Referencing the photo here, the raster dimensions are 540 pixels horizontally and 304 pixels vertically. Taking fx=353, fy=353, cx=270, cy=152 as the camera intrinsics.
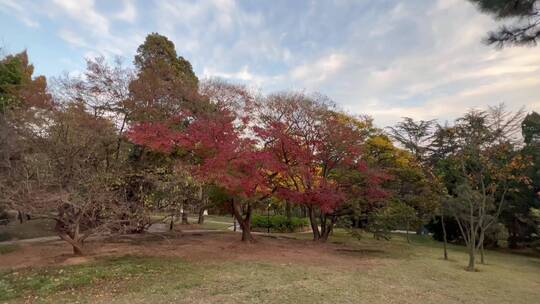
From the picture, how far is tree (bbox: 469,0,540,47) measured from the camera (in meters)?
5.04

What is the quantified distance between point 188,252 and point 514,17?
34.5ft

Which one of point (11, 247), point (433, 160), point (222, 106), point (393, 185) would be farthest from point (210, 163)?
point (433, 160)

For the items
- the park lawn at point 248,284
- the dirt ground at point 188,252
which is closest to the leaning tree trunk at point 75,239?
the dirt ground at point 188,252

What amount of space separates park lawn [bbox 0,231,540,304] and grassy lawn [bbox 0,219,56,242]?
7.19 m

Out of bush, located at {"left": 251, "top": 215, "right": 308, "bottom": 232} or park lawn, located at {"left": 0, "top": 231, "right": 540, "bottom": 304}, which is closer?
park lawn, located at {"left": 0, "top": 231, "right": 540, "bottom": 304}

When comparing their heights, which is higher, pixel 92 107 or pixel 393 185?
pixel 92 107

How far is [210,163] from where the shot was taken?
1157 cm

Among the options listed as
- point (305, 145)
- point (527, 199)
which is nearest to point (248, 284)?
point (305, 145)

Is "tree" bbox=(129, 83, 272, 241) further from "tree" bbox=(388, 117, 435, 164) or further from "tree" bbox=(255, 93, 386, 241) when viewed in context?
"tree" bbox=(388, 117, 435, 164)

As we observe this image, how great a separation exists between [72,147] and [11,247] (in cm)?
463

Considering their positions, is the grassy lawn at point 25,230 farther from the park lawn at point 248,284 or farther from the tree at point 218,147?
the park lawn at point 248,284

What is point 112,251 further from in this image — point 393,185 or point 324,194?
point 393,185

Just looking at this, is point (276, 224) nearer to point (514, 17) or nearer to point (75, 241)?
point (75, 241)

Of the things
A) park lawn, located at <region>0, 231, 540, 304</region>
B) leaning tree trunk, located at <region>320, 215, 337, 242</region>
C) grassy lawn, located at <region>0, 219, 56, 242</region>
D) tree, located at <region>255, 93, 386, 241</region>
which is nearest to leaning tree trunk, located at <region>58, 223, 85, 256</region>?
park lawn, located at <region>0, 231, 540, 304</region>
